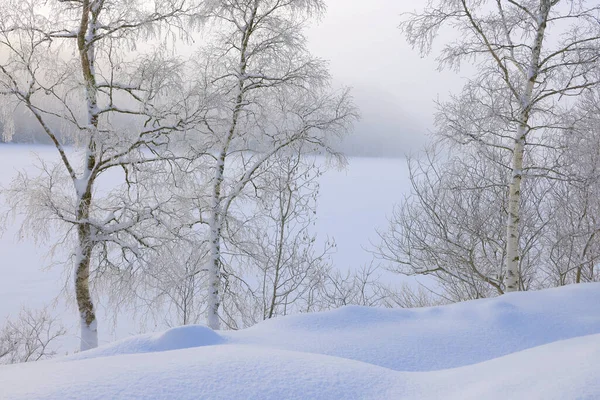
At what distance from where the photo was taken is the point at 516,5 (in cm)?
707

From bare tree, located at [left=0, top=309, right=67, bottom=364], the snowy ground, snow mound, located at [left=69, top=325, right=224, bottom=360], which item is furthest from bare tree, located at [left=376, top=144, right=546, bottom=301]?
bare tree, located at [left=0, top=309, right=67, bottom=364]

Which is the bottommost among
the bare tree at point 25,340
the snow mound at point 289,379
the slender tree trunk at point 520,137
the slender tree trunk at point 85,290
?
the bare tree at point 25,340

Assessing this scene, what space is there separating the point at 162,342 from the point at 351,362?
4.66ft

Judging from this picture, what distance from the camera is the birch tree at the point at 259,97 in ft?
30.4

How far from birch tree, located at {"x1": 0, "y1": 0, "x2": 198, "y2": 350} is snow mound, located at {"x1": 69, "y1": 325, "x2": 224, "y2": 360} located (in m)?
5.50

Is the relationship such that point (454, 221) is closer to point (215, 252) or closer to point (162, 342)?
point (215, 252)

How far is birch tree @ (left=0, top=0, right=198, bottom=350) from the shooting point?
7938 millimetres

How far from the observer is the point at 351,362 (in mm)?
2506

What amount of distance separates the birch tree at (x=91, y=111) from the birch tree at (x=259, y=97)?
1.15m

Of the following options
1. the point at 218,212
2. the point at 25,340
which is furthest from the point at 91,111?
the point at 25,340

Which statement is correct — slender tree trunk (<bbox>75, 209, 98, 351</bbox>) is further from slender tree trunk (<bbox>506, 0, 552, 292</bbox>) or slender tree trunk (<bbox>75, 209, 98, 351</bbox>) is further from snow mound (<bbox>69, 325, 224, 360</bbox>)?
slender tree trunk (<bbox>506, 0, 552, 292</bbox>)

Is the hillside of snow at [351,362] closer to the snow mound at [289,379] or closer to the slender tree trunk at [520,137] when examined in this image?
the snow mound at [289,379]

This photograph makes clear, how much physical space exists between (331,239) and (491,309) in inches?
292

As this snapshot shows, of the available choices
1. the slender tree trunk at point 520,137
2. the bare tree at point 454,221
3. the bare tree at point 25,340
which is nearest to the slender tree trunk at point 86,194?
the bare tree at point 25,340
